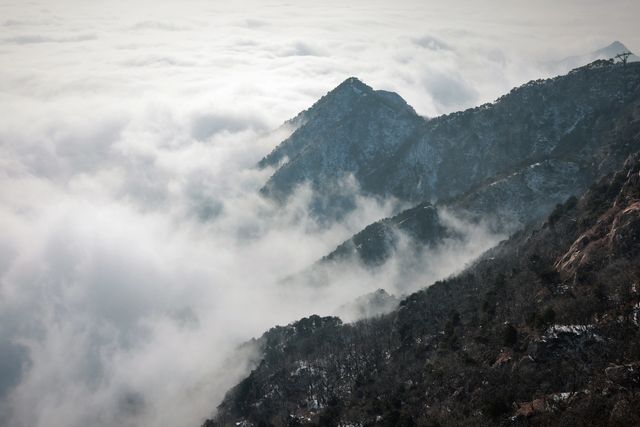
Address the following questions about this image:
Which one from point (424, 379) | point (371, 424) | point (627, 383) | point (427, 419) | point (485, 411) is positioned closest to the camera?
point (627, 383)

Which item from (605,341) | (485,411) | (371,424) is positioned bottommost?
(371,424)

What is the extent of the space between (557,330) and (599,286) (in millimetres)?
25051

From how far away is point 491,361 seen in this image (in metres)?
171

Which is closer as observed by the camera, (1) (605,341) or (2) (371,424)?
(1) (605,341)

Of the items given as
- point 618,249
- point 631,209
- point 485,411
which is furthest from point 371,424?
point 631,209

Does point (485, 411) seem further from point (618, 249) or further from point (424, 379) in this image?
point (618, 249)

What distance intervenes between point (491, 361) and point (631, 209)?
240 ft

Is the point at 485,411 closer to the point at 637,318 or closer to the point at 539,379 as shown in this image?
the point at 539,379

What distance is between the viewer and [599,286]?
168 meters

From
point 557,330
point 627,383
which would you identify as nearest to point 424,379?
point 557,330

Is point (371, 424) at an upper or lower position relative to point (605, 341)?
lower

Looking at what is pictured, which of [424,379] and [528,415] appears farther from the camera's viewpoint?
[424,379]

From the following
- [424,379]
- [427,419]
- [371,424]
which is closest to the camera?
[427,419]

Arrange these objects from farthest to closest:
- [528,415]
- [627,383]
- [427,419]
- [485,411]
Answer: [427,419]
[485,411]
[528,415]
[627,383]
